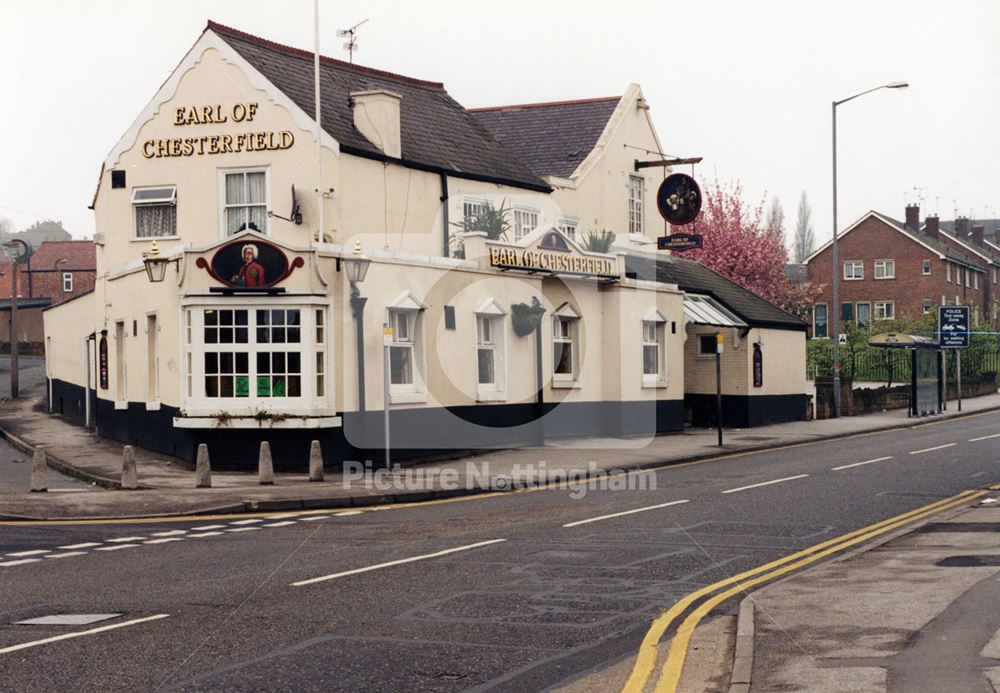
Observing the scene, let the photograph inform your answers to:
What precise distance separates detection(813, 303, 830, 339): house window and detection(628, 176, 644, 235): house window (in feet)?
171

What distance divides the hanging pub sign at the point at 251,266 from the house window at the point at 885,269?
69854 mm

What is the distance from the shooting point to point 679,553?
13.7m

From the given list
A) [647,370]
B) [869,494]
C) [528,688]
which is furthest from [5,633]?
[647,370]

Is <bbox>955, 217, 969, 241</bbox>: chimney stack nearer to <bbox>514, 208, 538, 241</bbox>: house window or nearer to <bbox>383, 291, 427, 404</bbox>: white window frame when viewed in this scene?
<bbox>514, 208, 538, 241</bbox>: house window

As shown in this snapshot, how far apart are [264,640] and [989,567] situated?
278 inches

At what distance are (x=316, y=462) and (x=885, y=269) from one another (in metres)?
71.6

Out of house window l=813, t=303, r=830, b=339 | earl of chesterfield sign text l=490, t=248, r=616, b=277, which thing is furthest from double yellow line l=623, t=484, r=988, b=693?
house window l=813, t=303, r=830, b=339

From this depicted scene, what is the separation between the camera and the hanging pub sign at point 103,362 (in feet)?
103

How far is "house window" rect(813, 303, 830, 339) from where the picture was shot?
89750 millimetres

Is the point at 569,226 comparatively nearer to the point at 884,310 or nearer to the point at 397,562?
the point at 397,562

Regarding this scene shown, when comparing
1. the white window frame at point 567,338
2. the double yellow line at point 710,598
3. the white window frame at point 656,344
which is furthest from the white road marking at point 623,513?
the white window frame at point 656,344

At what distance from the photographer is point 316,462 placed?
2248cm

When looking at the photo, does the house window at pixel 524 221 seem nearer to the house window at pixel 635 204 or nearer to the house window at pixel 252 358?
the house window at pixel 635 204

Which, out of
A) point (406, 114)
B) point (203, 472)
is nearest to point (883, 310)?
point (406, 114)
